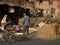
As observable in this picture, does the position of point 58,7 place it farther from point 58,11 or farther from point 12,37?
point 12,37

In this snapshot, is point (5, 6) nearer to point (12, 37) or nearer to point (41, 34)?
point (41, 34)

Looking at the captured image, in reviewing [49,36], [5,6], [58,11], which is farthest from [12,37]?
[5,6]

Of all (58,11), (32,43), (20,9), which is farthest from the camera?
(20,9)

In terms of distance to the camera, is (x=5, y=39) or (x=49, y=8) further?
(x=49, y=8)

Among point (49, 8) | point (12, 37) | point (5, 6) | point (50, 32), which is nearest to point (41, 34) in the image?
point (50, 32)

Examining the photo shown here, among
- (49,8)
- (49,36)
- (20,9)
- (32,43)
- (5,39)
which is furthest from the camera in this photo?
(49,8)

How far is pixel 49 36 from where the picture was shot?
19156mm

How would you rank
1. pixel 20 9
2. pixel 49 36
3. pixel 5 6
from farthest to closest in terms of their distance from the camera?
pixel 20 9 < pixel 5 6 < pixel 49 36

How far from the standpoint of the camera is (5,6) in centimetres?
3192

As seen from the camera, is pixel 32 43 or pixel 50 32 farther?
pixel 50 32

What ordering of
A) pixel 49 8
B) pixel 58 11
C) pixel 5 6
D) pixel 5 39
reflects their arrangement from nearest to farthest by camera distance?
pixel 5 39 < pixel 58 11 < pixel 5 6 < pixel 49 8

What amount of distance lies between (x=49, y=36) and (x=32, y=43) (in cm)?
371

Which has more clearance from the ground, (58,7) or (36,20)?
(58,7)

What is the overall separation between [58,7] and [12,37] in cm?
744
